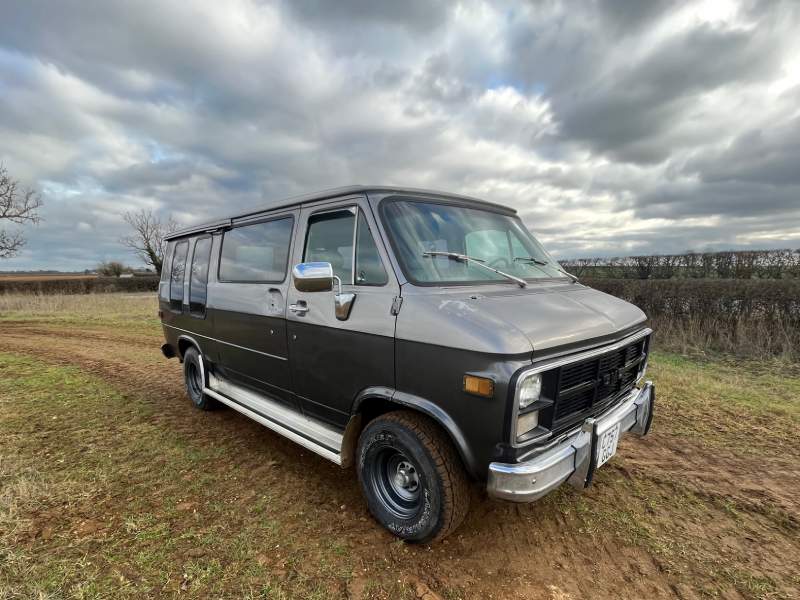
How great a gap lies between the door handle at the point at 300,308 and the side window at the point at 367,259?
1.84 feet

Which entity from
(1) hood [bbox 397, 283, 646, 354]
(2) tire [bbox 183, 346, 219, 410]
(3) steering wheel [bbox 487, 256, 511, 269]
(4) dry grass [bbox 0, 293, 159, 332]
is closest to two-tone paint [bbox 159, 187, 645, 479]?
(1) hood [bbox 397, 283, 646, 354]

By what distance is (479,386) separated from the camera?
212cm

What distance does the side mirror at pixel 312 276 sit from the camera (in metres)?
2.57

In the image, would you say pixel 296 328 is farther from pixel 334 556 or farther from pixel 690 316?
pixel 690 316

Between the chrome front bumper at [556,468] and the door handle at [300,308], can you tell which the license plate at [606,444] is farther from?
the door handle at [300,308]

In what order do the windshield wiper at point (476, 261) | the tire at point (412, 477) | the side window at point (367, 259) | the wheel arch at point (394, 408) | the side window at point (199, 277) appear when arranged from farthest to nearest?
the side window at point (199, 277) → the windshield wiper at point (476, 261) → the side window at point (367, 259) → the tire at point (412, 477) → the wheel arch at point (394, 408)

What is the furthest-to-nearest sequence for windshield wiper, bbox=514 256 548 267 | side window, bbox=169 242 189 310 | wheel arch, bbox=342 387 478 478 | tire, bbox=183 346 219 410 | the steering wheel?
side window, bbox=169 242 189 310 → tire, bbox=183 346 219 410 → windshield wiper, bbox=514 256 548 267 → the steering wheel → wheel arch, bbox=342 387 478 478

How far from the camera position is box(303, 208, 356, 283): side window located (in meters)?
2.97

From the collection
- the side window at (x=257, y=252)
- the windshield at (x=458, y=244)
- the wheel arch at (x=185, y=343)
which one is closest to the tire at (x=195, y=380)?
the wheel arch at (x=185, y=343)

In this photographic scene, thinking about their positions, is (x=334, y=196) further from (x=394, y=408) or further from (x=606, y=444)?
(x=606, y=444)

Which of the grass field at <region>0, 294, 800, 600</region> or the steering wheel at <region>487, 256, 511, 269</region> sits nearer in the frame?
the grass field at <region>0, 294, 800, 600</region>

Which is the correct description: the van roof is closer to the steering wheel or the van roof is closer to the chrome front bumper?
the steering wheel

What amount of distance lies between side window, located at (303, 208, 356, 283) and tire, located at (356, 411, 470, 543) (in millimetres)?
1104

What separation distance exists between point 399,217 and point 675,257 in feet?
38.4
